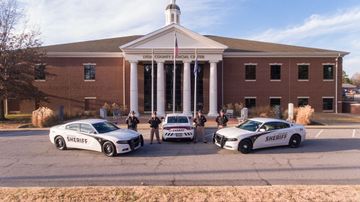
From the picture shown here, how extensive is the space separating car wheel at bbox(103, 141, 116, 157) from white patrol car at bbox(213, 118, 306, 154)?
4301 mm

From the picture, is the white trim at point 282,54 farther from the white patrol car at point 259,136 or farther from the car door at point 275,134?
the car door at point 275,134

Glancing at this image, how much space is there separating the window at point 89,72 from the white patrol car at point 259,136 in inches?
953

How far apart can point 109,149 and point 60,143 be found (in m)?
2.80

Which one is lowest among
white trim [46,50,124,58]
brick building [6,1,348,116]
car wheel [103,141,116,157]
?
car wheel [103,141,116,157]

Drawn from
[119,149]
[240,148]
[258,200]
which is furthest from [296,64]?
[258,200]

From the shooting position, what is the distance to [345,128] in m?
23.2

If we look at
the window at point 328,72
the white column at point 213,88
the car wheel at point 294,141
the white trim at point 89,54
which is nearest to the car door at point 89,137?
the car wheel at point 294,141

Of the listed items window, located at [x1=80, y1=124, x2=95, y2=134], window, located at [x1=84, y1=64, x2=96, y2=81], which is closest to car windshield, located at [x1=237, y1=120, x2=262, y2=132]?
window, located at [x1=80, y1=124, x2=95, y2=134]

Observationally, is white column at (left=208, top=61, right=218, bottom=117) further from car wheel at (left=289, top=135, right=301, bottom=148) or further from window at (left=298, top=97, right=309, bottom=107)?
car wheel at (left=289, top=135, right=301, bottom=148)

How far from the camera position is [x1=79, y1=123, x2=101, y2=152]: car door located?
45.1 ft

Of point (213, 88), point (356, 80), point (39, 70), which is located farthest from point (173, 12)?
point (356, 80)

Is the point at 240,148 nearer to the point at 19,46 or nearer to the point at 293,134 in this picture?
the point at 293,134

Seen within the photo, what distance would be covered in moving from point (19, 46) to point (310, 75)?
27.8m

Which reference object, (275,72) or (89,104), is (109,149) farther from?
(275,72)
